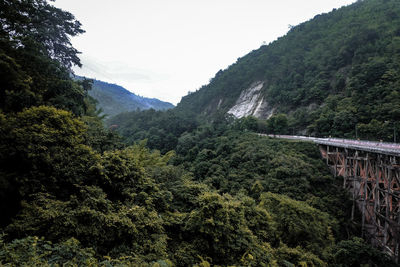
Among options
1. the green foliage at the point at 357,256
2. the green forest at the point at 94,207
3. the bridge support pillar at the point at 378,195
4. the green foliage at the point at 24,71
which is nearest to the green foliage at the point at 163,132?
the green foliage at the point at 24,71

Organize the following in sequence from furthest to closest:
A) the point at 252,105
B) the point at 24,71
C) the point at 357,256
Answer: the point at 252,105 < the point at 357,256 < the point at 24,71

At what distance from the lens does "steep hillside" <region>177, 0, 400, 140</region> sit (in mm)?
30594

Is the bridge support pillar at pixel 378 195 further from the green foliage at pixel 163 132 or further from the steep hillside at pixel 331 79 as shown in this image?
the green foliage at pixel 163 132

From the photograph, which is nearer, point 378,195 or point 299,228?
point 299,228

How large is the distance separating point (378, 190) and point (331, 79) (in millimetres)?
44442

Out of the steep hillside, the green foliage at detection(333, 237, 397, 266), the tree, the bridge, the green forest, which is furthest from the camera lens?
the steep hillside

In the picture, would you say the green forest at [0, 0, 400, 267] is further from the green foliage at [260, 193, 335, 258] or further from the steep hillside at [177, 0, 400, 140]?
the steep hillside at [177, 0, 400, 140]

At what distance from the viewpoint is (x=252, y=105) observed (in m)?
69.2

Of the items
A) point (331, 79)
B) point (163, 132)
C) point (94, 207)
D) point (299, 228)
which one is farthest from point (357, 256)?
point (331, 79)

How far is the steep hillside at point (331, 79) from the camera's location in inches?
1204

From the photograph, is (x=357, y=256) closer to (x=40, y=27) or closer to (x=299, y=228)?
(x=299, y=228)

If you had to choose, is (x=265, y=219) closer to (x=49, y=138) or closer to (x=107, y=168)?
(x=107, y=168)

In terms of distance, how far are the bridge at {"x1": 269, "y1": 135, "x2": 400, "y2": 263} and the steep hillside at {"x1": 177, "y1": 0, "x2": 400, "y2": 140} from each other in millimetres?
8465

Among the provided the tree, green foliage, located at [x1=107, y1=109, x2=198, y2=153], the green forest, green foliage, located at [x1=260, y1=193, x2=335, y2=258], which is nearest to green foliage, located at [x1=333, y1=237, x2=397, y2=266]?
the green forest
